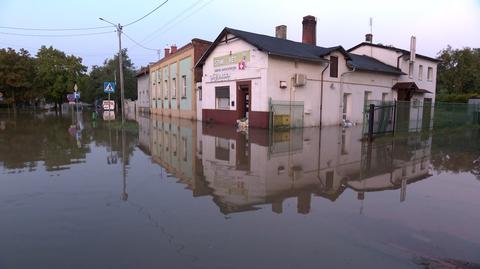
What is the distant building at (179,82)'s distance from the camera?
28703mm

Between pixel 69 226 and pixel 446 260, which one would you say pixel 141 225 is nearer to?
pixel 69 226

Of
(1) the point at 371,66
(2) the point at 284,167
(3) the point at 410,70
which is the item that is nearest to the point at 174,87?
(1) the point at 371,66

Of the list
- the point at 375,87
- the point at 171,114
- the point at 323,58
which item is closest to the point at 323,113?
the point at 323,58

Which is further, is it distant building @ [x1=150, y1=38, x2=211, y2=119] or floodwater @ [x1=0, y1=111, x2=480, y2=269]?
distant building @ [x1=150, y1=38, x2=211, y2=119]

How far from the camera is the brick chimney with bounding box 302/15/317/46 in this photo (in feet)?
96.8

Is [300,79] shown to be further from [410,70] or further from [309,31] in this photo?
[410,70]

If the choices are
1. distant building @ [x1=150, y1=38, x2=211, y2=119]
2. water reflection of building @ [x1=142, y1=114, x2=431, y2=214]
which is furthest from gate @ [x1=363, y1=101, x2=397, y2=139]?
distant building @ [x1=150, y1=38, x2=211, y2=119]

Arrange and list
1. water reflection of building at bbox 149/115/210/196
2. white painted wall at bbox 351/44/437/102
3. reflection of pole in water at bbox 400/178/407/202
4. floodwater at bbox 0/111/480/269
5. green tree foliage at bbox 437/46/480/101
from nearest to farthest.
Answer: floodwater at bbox 0/111/480/269 < reflection of pole in water at bbox 400/178/407/202 < water reflection of building at bbox 149/115/210/196 < white painted wall at bbox 351/44/437/102 < green tree foliage at bbox 437/46/480/101

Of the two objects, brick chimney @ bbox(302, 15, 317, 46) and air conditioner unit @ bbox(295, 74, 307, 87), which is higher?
Result: brick chimney @ bbox(302, 15, 317, 46)

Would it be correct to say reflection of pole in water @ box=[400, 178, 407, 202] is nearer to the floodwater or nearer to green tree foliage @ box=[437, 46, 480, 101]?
the floodwater

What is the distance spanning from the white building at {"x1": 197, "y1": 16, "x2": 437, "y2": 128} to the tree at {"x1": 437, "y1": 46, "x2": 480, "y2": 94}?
23.1 m

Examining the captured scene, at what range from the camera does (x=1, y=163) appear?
365 inches

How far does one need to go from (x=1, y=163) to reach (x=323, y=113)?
18300 mm

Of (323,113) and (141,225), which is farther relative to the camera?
(323,113)
